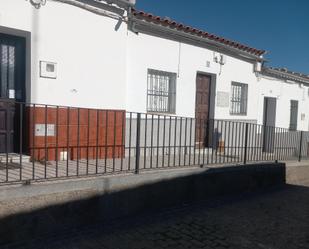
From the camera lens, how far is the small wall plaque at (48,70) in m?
5.24

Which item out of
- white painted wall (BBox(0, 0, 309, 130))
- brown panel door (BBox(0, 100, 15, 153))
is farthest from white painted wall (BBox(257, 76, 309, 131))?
brown panel door (BBox(0, 100, 15, 153))

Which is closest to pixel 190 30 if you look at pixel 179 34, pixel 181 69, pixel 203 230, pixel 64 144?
pixel 179 34

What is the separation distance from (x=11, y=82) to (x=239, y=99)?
7108 millimetres

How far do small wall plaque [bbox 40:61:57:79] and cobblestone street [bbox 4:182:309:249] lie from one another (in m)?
2.71

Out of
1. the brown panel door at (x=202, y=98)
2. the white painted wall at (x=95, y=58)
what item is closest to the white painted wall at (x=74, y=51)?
the white painted wall at (x=95, y=58)

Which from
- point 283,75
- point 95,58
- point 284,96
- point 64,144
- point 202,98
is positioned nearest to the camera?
point 64,144

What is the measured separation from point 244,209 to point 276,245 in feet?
4.59

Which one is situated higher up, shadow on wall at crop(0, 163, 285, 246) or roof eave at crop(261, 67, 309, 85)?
roof eave at crop(261, 67, 309, 85)

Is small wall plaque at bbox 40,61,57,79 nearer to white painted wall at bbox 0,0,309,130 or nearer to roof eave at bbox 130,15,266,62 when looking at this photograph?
white painted wall at bbox 0,0,309,130

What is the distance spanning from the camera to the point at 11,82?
527cm

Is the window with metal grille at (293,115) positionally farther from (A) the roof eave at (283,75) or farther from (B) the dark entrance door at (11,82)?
(B) the dark entrance door at (11,82)

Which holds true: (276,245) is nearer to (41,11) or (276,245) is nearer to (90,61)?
(90,61)

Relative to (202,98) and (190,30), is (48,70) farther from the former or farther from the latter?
(202,98)

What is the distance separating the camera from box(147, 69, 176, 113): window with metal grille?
7.47 meters
